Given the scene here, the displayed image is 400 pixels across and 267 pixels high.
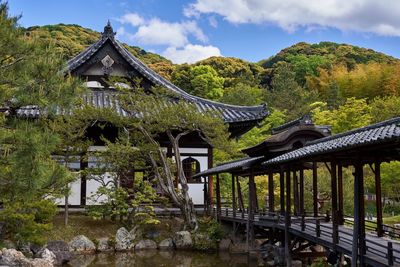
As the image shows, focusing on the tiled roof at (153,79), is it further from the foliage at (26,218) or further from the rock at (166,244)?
the foliage at (26,218)

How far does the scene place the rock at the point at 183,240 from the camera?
16.9 metres

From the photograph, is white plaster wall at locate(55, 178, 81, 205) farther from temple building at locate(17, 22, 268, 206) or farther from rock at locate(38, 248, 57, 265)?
rock at locate(38, 248, 57, 265)

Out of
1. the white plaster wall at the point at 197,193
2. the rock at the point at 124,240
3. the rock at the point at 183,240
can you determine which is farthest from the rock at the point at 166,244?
the white plaster wall at the point at 197,193

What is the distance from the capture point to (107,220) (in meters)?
17.9

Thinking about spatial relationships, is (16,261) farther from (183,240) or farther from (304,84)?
(304,84)

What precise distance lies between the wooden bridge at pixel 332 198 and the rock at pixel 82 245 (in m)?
4.96

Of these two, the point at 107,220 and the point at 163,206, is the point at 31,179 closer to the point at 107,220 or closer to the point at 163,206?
the point at 107,220

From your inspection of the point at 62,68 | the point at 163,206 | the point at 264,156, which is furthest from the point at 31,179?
the point at 163,206

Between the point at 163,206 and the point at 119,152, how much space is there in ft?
11.4

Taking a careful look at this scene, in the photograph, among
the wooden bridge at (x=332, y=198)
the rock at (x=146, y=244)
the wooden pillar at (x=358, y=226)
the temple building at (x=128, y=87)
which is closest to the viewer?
the wooden bridge at (x=332, y=198)

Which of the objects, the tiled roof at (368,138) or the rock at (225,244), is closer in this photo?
the tiled roof at (368,138)

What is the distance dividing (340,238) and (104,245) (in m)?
9.19

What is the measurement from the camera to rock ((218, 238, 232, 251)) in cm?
1694

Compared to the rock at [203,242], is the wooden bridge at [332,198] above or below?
above
